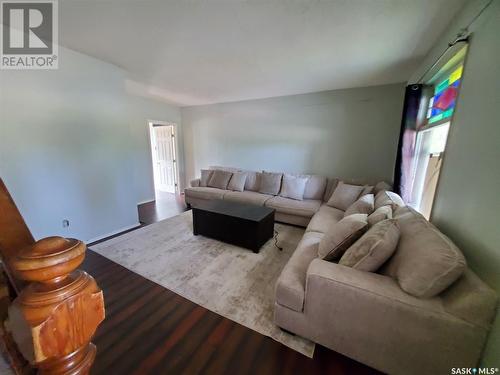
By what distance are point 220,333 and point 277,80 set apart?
332 cm

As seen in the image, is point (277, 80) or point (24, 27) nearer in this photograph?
point (24, 27)

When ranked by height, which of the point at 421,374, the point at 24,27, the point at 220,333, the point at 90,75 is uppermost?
the point at 24,27

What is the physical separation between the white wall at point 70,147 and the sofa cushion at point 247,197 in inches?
64.9

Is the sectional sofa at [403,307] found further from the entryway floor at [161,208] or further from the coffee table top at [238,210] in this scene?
the entryway floor at [161,208]

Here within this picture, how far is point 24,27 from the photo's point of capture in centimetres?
192

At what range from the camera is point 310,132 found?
12.6ft

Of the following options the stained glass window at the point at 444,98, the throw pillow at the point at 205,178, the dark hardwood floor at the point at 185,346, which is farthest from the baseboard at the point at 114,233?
the stained glass window at the point at 444,98

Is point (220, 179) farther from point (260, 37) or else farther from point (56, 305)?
point (56, 305)

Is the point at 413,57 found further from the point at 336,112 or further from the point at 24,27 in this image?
the point at 24,27

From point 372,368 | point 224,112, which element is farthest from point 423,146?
point 224,112

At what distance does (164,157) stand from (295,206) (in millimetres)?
4227

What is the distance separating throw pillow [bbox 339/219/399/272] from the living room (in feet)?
0.03

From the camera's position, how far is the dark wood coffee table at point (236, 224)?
8.14ft

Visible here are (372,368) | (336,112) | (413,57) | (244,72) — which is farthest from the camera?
(336,112)
